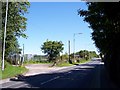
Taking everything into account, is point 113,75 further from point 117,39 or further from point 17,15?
point 17,15

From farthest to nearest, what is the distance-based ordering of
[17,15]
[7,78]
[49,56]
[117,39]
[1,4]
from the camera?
[49,56] → [17,15] → [1,4] → [7,78] → [117,39]

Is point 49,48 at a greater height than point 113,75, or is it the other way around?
point 49,48

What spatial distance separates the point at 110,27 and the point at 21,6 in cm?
1874

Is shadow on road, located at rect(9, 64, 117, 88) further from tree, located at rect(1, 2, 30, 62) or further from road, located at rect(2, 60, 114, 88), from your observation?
tree, located at rect(1, 2, 30, 62)

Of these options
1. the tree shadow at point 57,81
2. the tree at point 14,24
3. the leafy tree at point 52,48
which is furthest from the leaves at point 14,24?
the leafy tree at point 52,48

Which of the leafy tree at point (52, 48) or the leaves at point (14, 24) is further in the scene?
the leafy tree at point (52, 48)

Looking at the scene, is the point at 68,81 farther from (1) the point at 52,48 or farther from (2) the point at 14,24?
(1) the point at 52,48

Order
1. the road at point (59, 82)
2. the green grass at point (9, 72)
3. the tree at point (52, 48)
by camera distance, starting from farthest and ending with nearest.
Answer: the tree at point (52, 48) → the green grass at point (9, 72) → the road at point (59, 82)

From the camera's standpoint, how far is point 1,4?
41.4 metres

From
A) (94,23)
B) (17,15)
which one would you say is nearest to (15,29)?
(17,15)

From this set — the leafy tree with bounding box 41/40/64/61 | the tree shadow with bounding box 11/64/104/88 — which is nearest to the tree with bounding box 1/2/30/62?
the tree shadow with bounding box 11/64/104/88

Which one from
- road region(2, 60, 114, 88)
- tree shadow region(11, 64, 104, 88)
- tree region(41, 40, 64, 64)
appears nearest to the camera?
road region(2, 60, 114, 88)

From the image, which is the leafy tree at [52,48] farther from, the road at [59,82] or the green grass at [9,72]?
the road at [59,82]

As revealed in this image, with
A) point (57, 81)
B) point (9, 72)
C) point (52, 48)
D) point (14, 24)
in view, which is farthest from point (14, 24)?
point (52, 48)
